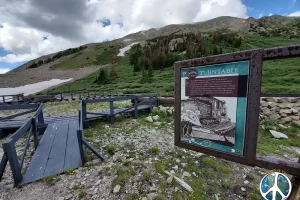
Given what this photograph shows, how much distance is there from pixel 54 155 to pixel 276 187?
182 inches

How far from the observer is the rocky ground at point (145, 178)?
316cm

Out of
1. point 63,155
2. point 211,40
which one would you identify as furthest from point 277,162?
point 211,40

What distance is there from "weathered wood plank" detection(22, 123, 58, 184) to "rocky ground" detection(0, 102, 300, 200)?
21 centimetres

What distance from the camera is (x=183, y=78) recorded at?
2.42m

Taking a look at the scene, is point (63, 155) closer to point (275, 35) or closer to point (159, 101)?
point (159, 101)

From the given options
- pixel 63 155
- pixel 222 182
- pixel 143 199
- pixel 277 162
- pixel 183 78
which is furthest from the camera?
pixel 63 155

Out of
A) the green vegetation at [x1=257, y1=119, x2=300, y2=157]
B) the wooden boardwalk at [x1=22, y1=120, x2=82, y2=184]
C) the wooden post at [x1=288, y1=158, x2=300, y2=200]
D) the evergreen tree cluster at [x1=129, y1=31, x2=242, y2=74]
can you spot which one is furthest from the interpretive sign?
the evergreen tree cluster at [x1=129, y1=31, x2=242, y2=74]

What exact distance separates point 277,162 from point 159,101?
30.3 ft

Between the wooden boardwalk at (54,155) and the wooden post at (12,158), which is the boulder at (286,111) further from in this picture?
the wooden post at (12,158)

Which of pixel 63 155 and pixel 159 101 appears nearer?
pixel 63 155

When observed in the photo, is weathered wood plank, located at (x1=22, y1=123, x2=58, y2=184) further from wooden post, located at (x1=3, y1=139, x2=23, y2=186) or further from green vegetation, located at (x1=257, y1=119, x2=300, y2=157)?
green vegetation, located at (x1=257, y1=119, x2=300, y2=157)

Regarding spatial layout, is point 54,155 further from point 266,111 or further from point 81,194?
point 266,111

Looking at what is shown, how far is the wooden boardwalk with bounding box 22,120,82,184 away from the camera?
3.72 metres

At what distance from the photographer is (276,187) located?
1.64 meters
